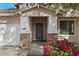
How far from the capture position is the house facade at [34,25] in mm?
3195

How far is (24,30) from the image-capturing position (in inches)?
140

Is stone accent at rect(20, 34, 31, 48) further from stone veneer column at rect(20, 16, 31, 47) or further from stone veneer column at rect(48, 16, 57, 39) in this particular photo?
stone veneer column at rect(48, 16, 57, 39)

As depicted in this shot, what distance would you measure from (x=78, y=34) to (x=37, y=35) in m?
0.73

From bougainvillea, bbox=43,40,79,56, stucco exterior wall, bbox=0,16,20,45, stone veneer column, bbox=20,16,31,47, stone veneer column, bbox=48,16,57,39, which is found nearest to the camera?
bougainvillea, bbox=43,40,79,56

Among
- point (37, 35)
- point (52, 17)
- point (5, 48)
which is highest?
point (52, 17)

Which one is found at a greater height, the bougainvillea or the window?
the window

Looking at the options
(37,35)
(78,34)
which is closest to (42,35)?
(37,35)

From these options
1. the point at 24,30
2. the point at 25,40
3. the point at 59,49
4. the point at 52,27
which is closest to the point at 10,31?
the point at 24,30

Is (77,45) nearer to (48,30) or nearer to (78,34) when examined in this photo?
(78,34)

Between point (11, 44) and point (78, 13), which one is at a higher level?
point (78, 13)

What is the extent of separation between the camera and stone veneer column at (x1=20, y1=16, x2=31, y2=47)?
3441 mm

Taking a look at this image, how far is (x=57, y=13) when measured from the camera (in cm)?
333

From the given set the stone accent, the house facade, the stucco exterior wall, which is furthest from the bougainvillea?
the stucco exterior wall

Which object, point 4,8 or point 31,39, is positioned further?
point 31,39
